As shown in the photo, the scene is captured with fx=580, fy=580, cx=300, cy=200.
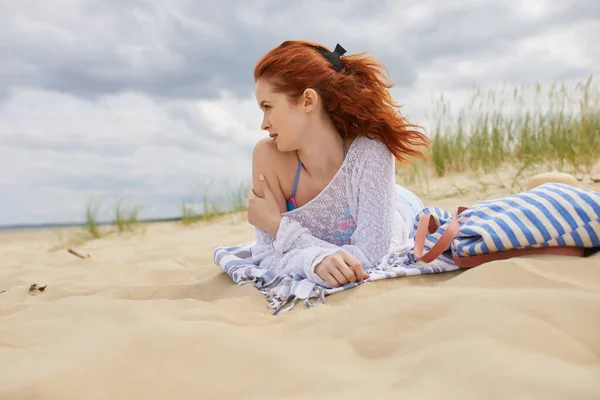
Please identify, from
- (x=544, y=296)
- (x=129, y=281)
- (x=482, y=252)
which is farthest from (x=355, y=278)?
(x=129, y=281)

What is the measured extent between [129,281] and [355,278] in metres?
1.40

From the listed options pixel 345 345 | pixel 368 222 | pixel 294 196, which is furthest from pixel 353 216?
pixel 345 345

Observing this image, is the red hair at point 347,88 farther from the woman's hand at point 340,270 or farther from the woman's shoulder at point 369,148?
the woman's hand at point 340,270

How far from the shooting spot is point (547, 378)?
44.2 inches

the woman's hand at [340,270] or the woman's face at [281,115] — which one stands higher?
the woman's face at [281,115]

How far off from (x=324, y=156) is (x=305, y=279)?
629mm

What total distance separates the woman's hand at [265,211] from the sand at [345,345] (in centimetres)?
61

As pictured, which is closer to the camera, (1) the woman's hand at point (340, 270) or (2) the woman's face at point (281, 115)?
(1) the woman's hand at point (340, 270)

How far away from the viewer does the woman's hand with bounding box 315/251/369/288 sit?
2.26 metres

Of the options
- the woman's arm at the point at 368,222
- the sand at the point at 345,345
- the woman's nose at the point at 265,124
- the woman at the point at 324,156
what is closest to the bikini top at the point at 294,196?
the woman at the point at 324,156

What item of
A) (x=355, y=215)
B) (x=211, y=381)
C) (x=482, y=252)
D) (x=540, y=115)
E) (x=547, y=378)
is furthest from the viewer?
(x=540, y=115)

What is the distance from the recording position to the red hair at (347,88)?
2.54m

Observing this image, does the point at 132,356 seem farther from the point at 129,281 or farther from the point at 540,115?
the point at 540,115

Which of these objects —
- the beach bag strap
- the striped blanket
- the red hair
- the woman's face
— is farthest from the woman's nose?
the beach bag strap
